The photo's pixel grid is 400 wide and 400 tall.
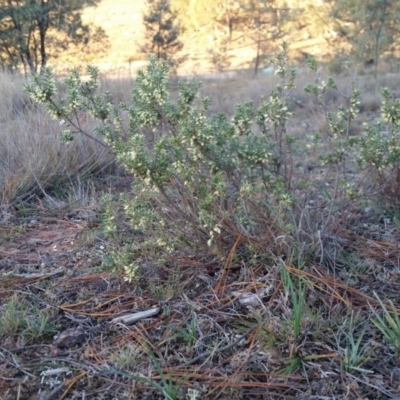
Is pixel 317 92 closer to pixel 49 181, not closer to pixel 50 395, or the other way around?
pixel 50 395

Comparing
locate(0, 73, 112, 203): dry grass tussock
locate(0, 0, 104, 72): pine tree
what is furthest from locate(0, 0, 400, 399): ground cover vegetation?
locate(0, 0, 104, 72): pine tree

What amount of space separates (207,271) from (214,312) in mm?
356

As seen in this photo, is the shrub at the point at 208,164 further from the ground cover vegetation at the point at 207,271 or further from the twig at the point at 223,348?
the twig at the point at 223,348

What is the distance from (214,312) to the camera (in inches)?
109

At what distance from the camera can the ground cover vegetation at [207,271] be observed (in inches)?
94.3

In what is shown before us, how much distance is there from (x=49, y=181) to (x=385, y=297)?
2.97m

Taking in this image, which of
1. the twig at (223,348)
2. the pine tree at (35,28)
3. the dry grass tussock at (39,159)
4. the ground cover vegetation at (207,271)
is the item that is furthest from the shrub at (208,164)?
the pine tree at (35,28)

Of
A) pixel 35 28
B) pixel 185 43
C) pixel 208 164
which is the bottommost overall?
pixel 185 43

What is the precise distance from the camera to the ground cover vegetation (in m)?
2.39

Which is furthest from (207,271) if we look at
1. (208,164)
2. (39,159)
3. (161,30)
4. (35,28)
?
(161,30)

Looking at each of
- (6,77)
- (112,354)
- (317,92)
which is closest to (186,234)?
(112,354)

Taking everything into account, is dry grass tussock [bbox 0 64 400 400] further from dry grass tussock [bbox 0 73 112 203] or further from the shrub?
dry grass tussock [bbox 0 73 112 203]

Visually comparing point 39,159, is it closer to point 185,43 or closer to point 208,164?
point 208,164

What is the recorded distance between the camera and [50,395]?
232cm
